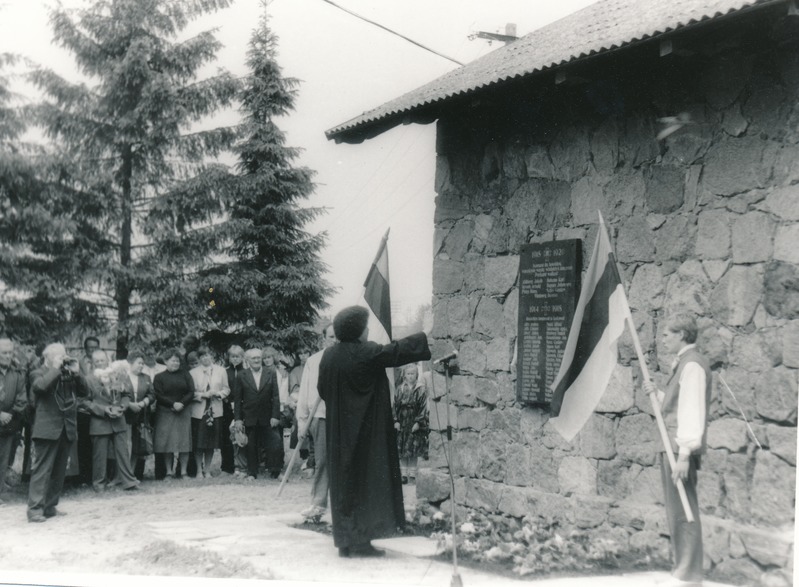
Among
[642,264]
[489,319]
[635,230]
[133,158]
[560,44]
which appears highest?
[560,44]

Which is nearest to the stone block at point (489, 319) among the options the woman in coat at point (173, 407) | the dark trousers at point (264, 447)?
the dark trousers at point (264, 447)

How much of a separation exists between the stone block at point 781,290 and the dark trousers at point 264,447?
652 cm

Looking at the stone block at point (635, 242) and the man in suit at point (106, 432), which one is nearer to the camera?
the stone block at point (635, 242)

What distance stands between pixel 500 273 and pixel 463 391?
1.04 m

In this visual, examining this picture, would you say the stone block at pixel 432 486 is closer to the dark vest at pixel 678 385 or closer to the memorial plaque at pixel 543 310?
the memorial plaque at pixel 543 310

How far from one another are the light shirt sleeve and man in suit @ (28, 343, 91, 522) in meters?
5.03

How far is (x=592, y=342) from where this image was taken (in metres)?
5.52

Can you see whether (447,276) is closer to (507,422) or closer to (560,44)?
(507,422)

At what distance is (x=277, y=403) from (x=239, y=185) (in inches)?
109

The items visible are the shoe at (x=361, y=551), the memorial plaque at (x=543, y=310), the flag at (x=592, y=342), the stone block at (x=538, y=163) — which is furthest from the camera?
the stone block at (x=538, y=163)

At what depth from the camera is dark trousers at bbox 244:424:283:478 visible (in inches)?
404

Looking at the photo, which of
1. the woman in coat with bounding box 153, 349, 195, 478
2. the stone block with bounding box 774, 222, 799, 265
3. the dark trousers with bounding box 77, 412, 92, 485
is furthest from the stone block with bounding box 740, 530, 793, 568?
the dark trousers with bounding box 77, 412, 92, 485

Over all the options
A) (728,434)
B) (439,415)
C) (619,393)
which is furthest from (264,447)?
(728,434)

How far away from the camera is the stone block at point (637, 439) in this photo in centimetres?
591
